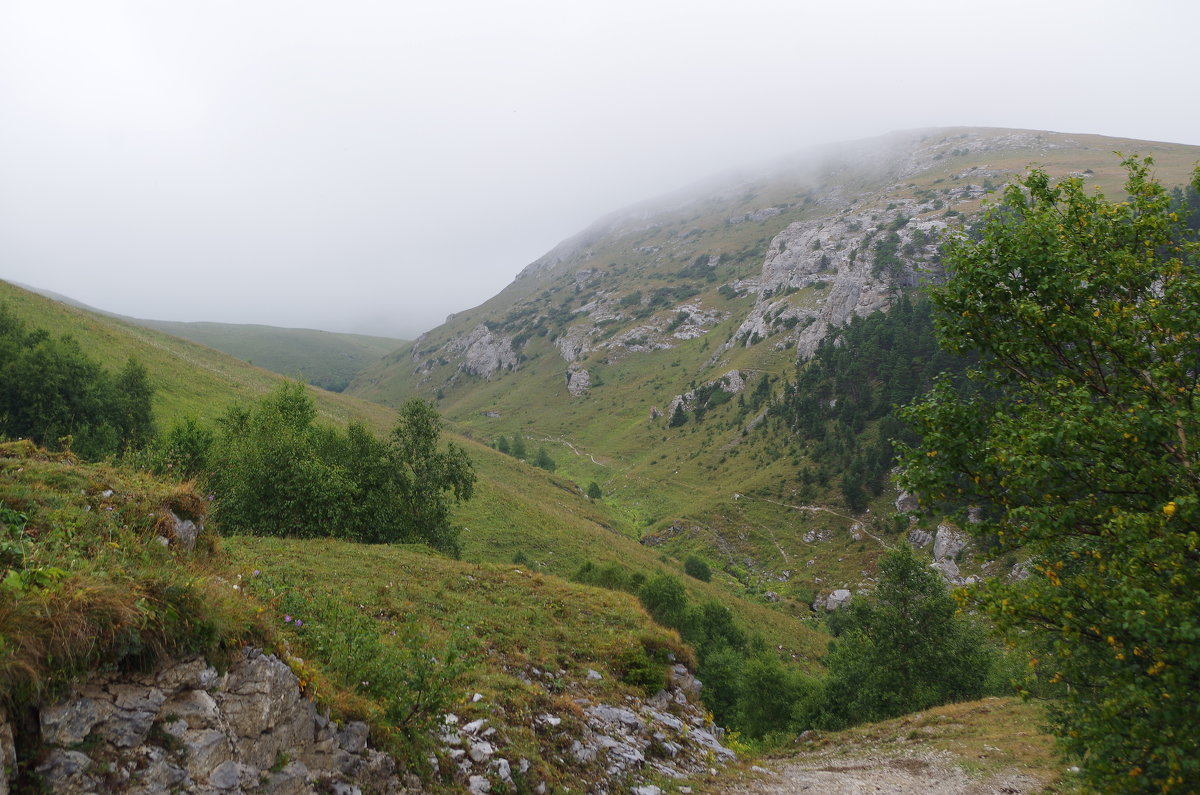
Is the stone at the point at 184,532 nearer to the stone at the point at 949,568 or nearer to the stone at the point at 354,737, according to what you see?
the stone at the point at 354,737

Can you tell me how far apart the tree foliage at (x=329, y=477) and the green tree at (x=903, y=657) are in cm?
2617

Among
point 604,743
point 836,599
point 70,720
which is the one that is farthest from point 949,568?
point 70,720

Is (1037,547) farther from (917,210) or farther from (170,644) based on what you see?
(917,210)

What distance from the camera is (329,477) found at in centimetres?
3177

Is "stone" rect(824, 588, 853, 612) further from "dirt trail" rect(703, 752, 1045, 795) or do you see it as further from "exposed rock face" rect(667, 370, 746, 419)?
"exposed rock face" rect(667, 370, 746, 419)

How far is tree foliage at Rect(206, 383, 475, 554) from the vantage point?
29.6m

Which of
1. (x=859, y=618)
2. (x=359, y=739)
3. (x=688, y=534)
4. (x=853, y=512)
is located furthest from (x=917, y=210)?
(x=359, y=739)

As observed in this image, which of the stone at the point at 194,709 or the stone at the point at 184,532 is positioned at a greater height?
the stone at the point at 184,532

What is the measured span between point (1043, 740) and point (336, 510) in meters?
33.0

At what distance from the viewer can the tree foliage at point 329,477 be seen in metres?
29.6

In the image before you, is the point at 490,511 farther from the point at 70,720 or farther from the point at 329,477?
the point at 70,720

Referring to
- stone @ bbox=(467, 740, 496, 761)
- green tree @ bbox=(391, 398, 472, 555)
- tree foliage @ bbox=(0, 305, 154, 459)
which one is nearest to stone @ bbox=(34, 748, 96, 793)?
stone @ bbox=(467, 740, 496, 761)

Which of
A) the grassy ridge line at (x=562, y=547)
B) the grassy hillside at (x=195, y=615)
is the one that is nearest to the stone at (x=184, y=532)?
the grassy hillside at (x=195, y=615)

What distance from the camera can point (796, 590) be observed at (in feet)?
241
